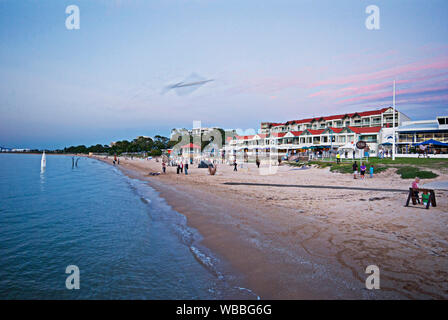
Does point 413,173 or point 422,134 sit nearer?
point 413,173

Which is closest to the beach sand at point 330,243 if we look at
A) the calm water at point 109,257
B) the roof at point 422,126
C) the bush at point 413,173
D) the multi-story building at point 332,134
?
the calm water at point 109,257

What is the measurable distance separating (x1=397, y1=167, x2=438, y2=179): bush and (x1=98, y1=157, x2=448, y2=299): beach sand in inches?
244

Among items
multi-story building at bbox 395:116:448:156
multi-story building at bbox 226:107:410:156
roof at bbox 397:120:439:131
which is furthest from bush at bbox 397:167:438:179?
roof at bbox 397:120:439:131

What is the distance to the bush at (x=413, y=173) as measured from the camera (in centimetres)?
1767

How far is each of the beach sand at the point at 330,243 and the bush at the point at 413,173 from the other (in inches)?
244

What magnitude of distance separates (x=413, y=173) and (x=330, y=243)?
53.2ft

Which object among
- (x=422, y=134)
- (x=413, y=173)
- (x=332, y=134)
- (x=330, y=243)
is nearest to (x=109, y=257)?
(x=330, y=243)

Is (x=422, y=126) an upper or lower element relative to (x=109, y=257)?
upper

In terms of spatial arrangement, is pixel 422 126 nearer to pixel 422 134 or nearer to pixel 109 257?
Answer: pixel 422 134

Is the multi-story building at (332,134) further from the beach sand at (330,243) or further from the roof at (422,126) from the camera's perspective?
the beach sand at (330,243)

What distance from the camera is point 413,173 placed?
18.8 m
